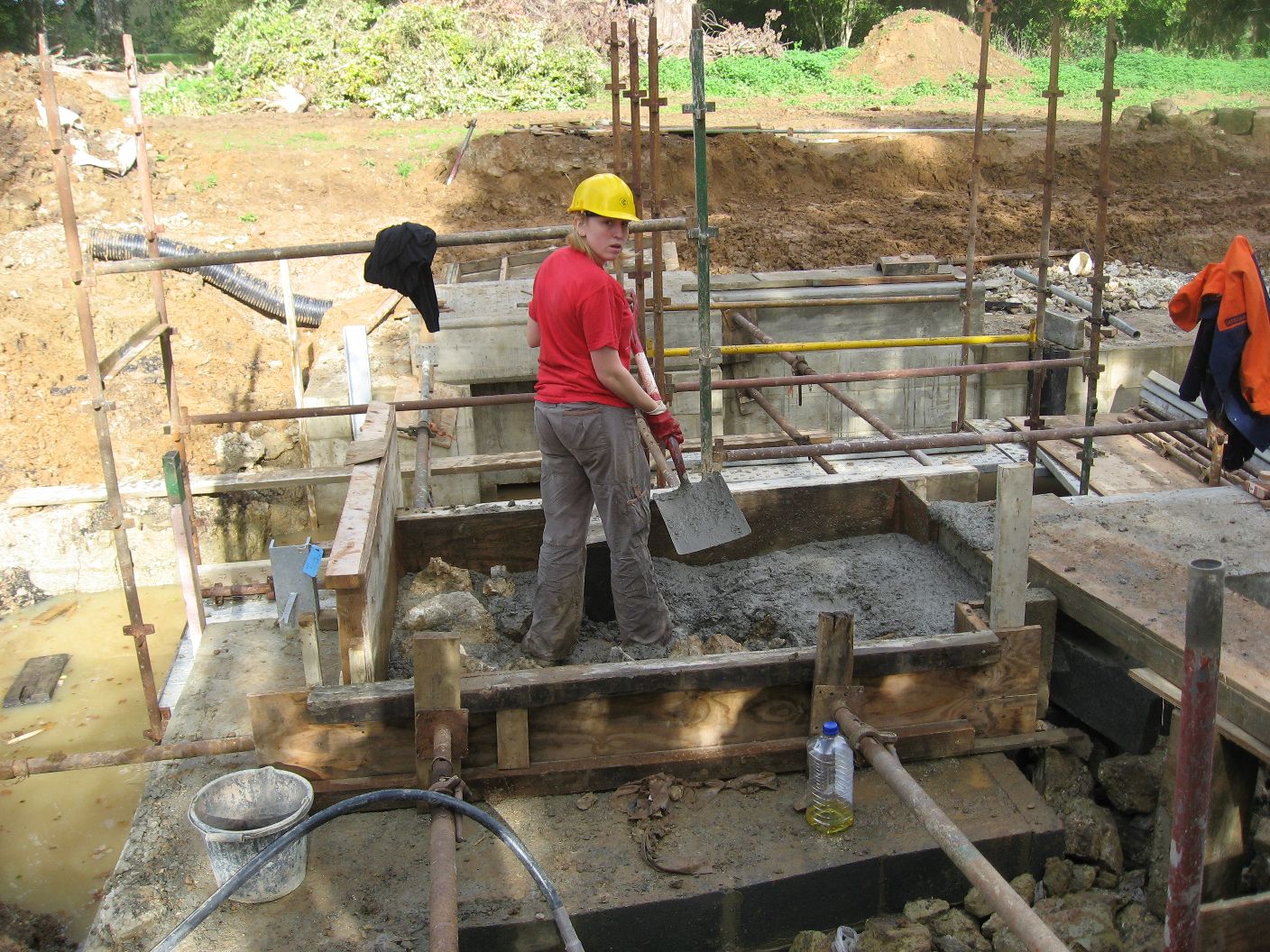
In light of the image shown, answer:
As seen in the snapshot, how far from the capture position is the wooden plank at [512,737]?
3676 millimetres

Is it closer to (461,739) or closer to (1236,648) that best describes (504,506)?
(461,739)

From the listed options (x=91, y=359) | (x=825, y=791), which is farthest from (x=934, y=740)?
(x=91, y=359)

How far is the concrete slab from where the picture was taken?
3.25 m

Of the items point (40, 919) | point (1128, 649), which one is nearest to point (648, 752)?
point (1128, 649)

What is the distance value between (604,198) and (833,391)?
379cm

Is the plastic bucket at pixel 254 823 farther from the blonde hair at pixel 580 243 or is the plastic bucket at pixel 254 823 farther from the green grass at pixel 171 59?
the green grass at pixel 171 59

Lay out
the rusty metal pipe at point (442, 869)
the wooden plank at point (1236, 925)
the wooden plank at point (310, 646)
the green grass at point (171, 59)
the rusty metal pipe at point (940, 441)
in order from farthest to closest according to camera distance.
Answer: the green grass at point (171, 59), the rusty metal pipe at point (940, 441), the wooden plank at point (310, 646), the wooden plank at point (1236, 925), the rusty metal pipe at point (442, 869)

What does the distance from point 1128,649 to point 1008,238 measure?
11.7 metres

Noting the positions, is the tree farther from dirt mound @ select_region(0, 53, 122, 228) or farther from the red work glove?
the red work glove

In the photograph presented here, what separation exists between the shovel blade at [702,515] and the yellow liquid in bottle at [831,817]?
4.50 feet

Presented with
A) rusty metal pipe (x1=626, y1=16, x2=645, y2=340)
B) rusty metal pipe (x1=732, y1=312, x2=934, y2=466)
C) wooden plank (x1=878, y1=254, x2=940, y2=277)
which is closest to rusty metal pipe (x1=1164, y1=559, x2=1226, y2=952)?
rusty metal pipe (x1=626, y1=16, x2=645, y2=340)

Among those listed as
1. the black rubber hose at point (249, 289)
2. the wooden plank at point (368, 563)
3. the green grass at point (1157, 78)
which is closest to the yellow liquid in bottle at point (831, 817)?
the wooden plank at point (368, 563)

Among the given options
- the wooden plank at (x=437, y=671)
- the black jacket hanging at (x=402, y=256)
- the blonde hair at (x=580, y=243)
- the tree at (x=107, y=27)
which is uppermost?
the tree at (x=107, y=27)

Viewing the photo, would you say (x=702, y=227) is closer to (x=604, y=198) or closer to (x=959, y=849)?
(x=604, y=198)
